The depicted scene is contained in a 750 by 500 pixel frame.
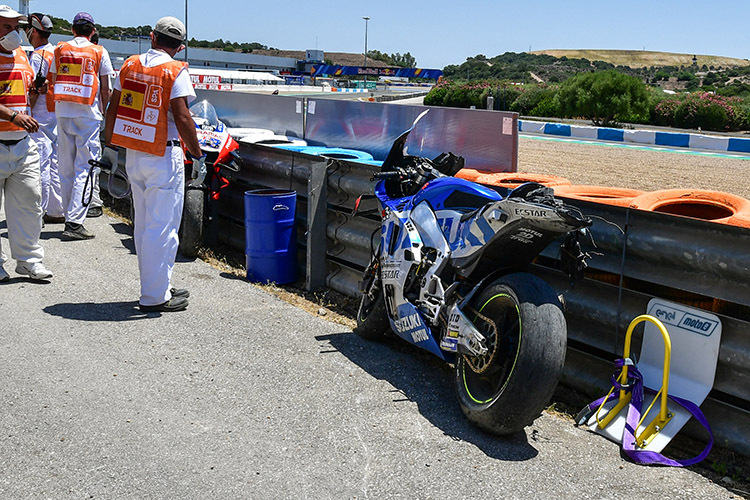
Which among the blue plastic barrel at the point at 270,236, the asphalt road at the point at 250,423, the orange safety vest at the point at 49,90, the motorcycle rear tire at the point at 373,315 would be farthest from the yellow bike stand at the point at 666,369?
the orange safety vest at the point at 49,90

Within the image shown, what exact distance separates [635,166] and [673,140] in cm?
982

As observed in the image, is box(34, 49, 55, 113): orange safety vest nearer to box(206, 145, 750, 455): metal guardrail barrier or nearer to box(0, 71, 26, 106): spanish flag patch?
box(0, 71, 26, 106): spanish flag patch

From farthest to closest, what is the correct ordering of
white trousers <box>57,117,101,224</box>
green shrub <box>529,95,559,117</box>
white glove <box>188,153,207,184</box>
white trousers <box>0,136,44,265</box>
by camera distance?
green shrub <box>529,95,559,117</box>, white trousers <box>57,117,101,224</box>, white glove <box>188,153,207,184</box>, white trousers <box>0,136,44,265</box>

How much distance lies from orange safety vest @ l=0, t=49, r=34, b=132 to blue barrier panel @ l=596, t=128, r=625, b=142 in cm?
2544

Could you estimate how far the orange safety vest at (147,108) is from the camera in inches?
249

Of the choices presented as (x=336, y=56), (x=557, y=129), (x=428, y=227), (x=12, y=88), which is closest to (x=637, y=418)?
(x=428, y=227)

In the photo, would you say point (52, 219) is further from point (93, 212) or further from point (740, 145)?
point (740, 145)

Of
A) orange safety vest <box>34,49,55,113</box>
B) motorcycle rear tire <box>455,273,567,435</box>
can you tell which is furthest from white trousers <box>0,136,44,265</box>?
motorcycle rear tire <box>455,273,567,435</box>

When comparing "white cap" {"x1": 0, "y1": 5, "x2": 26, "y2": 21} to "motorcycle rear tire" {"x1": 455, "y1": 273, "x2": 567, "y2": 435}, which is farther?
"white cap" {"x1": 0, "y1": 5, "x2": 26, "y2": 21}

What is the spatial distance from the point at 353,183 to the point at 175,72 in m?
1.82

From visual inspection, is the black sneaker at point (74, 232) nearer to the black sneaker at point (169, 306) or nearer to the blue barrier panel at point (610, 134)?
the black sneaker at point (169, 306)

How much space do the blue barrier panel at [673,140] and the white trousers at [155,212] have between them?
25.1 meters

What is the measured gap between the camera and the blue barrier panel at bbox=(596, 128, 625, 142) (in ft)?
97.4

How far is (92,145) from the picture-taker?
958 centimetres
